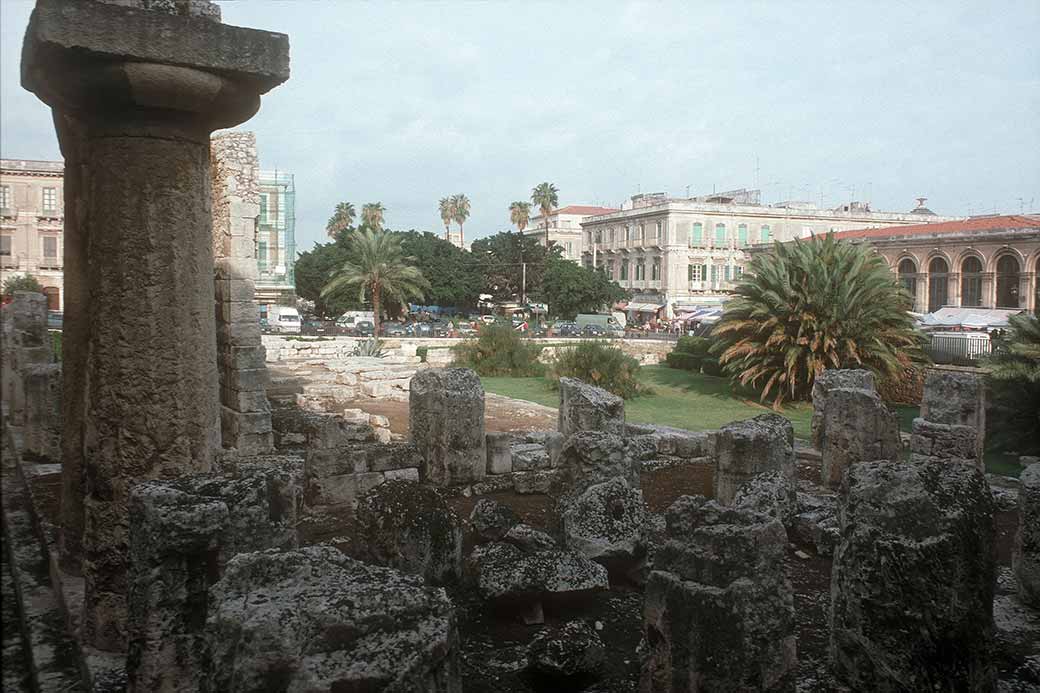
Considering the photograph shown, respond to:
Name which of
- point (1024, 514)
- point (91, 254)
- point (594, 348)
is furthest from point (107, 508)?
point (594, 348)

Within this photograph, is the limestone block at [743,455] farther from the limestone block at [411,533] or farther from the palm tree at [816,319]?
the palm tree at [816,319]

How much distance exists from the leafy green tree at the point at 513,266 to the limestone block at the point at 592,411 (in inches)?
1863

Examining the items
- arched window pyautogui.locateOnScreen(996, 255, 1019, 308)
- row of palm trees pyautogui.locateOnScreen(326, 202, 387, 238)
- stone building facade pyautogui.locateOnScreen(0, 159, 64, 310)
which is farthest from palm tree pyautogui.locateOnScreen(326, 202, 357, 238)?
arched window pyautogui.locateOnScreen(996, 255, 1019, 308)

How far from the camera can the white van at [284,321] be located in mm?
38031

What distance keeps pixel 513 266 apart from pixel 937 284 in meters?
27.1

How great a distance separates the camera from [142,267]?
4.11m

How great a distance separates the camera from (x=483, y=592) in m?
5.14

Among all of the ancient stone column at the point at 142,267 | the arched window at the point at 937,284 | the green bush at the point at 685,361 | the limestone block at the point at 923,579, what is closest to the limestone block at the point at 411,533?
the ancient stone column at the point at 142,267

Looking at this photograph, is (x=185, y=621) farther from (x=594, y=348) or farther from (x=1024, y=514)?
(x=594, y=348)

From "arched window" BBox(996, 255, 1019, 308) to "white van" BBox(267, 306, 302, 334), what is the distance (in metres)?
34.8

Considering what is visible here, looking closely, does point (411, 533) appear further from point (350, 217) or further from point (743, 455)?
point (350, 217)

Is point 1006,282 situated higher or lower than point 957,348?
higher

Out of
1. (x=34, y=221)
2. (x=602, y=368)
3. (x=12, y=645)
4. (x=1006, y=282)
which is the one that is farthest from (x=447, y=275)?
(x=12, y=645)

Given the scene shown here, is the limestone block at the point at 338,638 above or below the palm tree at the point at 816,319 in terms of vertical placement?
below
